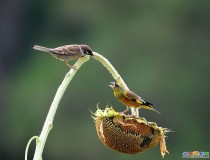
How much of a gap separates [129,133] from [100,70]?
679 inches

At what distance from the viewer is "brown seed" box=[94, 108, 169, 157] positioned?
19.6 feet

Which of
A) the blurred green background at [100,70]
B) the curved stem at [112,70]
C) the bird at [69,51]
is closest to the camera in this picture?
the curved stem at [112,70]

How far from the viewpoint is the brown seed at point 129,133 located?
19.6 feet

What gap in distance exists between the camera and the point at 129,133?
5996mm

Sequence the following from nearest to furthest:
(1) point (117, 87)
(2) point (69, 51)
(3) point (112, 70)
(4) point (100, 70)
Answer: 1. (3) point (112, 70)
2. (1) point (117, 87)
3. (2) point (69, 51)
4. (4) point (100, 70)

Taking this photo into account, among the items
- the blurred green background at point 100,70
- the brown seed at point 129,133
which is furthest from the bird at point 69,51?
the blurred green background at point 100,70

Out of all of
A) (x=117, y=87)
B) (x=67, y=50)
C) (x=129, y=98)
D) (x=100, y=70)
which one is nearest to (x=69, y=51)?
(x=67, y=50)

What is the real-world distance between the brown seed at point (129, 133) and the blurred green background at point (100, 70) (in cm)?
1413

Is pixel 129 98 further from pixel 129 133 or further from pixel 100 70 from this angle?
pixel 100 70

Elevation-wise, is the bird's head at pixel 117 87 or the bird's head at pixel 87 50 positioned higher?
the bird's head at pixel 87 50

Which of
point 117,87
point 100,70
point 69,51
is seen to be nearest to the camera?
point 117,87

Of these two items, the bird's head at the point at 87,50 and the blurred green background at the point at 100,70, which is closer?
the bird's head at the point at 87,50

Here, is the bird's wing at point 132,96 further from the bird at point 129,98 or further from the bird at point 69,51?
the bird at point 69,51

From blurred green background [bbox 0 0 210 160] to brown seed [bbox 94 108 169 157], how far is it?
14132mm
